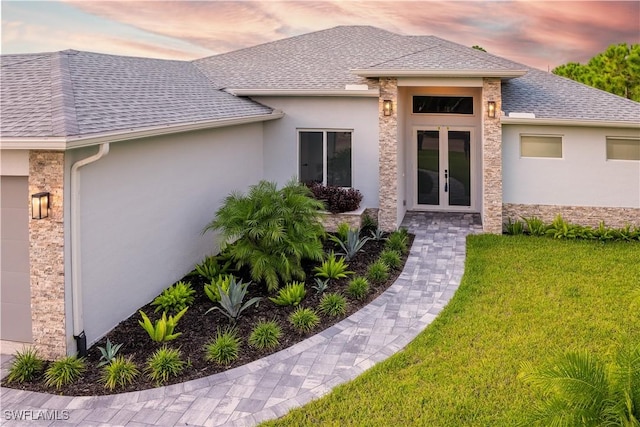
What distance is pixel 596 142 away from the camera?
13.2m

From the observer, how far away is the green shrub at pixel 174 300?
8.61 meters

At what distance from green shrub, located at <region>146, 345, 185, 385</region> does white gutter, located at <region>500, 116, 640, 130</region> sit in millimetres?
10071

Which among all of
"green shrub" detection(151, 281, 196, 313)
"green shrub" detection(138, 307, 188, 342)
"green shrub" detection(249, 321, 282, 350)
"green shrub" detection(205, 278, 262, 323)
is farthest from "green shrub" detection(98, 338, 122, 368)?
"green shrub" detection(249, 321, 282, 350)

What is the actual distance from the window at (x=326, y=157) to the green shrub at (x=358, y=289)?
5.57 m

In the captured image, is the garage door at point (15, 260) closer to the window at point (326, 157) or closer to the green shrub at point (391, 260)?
the green shrub at point (391, 260)

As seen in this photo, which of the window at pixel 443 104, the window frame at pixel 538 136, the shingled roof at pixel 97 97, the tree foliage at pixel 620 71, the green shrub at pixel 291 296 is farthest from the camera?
the tree foliage at pixel 620 71

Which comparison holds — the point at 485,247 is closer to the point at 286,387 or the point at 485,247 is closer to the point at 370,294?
the point at 370,294

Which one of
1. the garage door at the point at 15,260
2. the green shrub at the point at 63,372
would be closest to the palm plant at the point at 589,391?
the green shrub at the point at 63,372

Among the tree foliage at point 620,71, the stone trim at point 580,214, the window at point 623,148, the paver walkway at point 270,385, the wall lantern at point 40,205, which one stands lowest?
the paver walkway at point 270,385

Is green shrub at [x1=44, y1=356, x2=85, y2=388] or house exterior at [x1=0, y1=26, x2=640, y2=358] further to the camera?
house exterior at [x1=0, y1=26, x2=640, y2=358]

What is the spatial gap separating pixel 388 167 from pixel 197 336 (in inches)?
297

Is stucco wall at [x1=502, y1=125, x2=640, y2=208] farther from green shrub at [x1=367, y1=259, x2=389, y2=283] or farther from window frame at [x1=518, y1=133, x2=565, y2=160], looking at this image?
green shrub at [x1=367, y1=259, x2=389, y2=283]

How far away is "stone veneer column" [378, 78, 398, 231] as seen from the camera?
44.0 feet

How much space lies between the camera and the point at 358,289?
923cm
